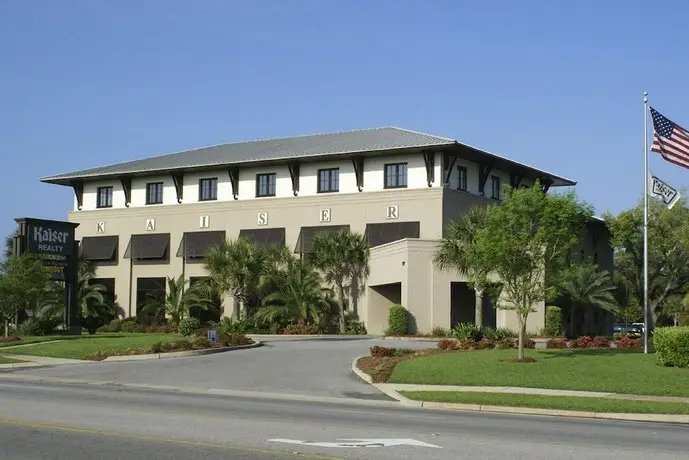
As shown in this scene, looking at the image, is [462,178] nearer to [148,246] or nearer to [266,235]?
[266,235]

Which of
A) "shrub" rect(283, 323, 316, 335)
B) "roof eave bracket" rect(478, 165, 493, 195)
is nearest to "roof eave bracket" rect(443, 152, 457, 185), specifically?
"roof eave bracket" rect(478, 165, 493, 195)

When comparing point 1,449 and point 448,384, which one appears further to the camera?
point 448,384

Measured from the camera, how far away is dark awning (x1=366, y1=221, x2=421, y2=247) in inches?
2066

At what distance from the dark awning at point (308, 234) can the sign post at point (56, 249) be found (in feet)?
48.2

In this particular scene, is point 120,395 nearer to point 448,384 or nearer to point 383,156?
point 448,384

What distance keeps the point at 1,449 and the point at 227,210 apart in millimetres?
48033

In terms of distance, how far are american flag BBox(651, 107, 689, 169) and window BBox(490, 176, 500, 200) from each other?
26.9m

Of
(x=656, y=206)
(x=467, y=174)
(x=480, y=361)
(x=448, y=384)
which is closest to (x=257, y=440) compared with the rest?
(x=448, y=384)

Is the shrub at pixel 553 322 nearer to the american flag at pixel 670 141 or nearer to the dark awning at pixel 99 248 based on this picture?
the american flag at pixel 670 141

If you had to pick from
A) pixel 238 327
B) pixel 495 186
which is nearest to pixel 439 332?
pixel 238 327

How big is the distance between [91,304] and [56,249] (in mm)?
14920

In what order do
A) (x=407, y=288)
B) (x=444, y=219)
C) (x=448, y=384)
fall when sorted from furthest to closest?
(x=444, y=219), (x=407, y=288), (x=448, y=384)

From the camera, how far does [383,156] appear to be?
5397cm

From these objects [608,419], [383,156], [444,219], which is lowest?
[608,419]
